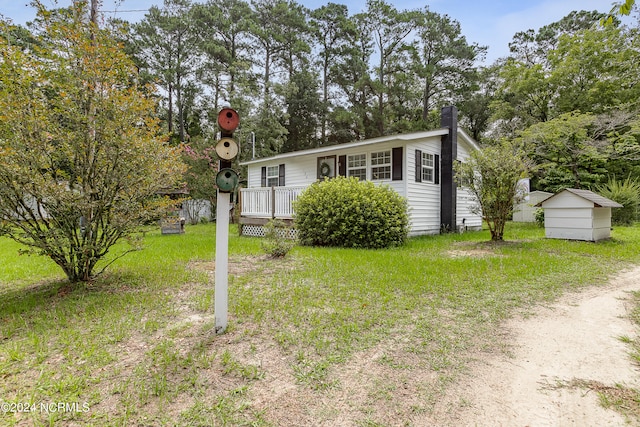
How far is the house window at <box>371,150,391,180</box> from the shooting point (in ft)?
36.6

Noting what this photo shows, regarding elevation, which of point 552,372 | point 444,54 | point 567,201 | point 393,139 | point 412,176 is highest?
point 444,54

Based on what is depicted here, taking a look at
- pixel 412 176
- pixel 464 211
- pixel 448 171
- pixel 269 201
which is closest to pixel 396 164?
pixel 412 176

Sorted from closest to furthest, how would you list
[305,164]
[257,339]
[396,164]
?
[257,339] < [396,164] < [305,164]

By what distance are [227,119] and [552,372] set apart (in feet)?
11.1

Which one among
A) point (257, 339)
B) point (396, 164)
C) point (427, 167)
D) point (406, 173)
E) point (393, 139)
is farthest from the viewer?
point (427, 167)

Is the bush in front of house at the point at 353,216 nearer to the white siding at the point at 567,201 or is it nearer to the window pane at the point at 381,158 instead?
the window pane at the point at 381,158

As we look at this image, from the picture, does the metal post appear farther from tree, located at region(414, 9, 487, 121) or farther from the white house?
tree, located at region(414, 9, 487, 121)

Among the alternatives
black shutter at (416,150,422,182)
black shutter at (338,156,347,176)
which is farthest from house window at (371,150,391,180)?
→ black shutter at (338,156,347,176)

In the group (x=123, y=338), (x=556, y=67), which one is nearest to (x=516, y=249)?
(x=123, y=338)

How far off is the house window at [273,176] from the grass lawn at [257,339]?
933cm

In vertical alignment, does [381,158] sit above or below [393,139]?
below

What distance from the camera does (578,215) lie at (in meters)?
8.77

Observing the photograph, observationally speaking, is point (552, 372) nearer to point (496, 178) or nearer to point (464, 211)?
point (496, 178)

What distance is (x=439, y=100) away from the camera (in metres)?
26.1
